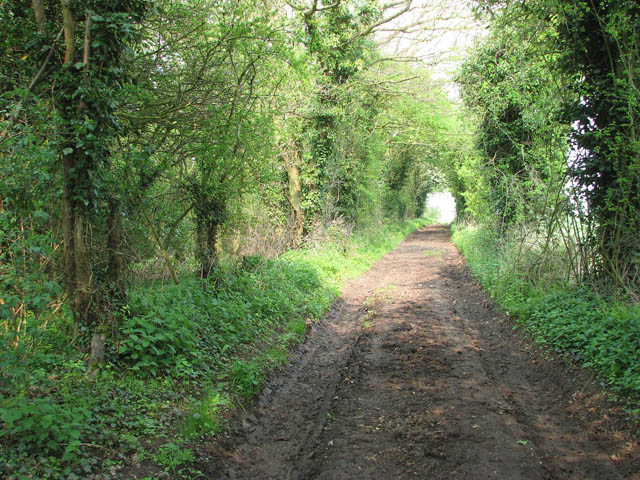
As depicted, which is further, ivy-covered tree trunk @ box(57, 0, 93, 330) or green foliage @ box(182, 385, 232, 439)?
ivy-covered tree trunk @ box(57, 0, 93, 330)

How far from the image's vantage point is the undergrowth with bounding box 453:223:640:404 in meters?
5.18

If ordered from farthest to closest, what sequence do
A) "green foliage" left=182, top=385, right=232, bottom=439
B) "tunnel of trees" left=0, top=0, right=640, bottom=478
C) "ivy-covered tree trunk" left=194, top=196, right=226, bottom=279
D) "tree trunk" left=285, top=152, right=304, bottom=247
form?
"tree trunk" left=285, top=152, right=304, bottom=247 < "ivy-covered tree trunk" left=194, top=196, right=226, bottom=279 < "green foliage" left=182, top=385, right=232, bottom=439 < "tunnel of trees" left=0, top=0, right=640, bottom=478

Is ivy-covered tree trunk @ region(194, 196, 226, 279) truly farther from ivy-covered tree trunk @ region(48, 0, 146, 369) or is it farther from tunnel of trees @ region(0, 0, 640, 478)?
ivy-covered tree trunk @ region(48, 0, 146, 369)

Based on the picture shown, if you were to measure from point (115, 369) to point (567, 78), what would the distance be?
914cm

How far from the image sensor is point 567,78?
823 cm

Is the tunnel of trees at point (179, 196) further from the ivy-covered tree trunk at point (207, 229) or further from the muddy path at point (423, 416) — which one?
the muddy path at point (423, 416)

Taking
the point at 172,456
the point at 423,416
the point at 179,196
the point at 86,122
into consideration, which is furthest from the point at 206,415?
the point at 179,196

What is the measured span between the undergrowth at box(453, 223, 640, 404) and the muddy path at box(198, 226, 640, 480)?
0.30 metres

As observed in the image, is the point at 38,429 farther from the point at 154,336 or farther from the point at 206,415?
the point at 154,336

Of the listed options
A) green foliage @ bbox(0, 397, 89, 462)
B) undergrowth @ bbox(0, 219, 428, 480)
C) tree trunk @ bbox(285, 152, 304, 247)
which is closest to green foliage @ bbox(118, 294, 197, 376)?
undergrowth @ bbox(0, 219, 428, 480)

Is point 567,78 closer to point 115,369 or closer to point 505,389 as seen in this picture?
point 505,389

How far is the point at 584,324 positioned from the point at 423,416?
3277 mm

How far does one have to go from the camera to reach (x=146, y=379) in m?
5.09

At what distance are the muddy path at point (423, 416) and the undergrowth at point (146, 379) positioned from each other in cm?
41
